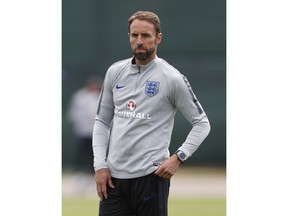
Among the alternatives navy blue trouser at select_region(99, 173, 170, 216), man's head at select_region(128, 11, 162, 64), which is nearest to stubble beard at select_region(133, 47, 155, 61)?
man's head at select_region(128, 11, 162, 64)

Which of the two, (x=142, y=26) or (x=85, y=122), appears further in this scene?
(x=85, y=122)

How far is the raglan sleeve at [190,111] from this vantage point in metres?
5.13

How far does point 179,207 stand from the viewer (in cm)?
1058

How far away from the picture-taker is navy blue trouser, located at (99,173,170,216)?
16.9ft

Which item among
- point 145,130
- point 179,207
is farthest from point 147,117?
point 179,207

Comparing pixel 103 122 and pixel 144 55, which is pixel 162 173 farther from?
pixel 144 55

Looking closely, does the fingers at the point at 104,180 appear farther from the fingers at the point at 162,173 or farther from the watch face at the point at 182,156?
the watch face at the point at 182,156

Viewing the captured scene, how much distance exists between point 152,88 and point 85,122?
7.67m

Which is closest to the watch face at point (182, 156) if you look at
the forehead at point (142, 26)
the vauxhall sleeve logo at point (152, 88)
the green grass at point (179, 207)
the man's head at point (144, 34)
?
the vauxhall sleeve logo at point (152, 88)

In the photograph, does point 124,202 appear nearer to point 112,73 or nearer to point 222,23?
point 112,73

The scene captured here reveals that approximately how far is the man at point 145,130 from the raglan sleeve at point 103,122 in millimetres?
71

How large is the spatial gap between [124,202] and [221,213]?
4.81 metres

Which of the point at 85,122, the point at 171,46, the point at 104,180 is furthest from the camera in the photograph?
the point at 171,46
